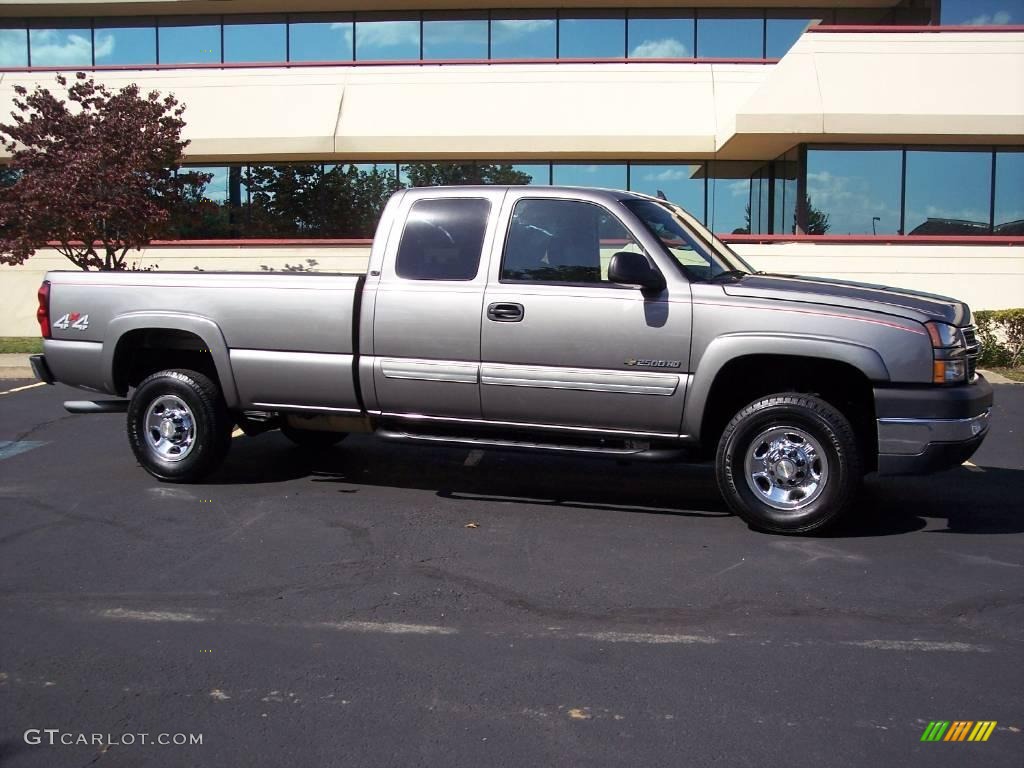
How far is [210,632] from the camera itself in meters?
4.55

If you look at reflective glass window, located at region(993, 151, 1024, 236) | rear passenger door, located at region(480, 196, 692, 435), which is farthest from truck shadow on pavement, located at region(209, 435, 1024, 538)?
reflective glass window, located at region(993, 151, 1024, 236)

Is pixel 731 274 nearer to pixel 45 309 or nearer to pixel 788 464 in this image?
pixel 788 464

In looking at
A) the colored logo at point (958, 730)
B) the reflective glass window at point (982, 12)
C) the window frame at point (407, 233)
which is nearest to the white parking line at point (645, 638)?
the colored logo at point (958, 730)

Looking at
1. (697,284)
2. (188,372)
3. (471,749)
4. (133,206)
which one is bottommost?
(471,749)

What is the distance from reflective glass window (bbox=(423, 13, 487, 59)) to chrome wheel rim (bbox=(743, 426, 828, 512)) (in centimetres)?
1739

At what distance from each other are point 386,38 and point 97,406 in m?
16.5

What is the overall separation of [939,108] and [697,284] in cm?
1263

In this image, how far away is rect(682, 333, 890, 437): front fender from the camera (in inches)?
227

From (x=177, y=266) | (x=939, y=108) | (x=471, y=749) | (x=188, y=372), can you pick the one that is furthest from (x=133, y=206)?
(x=471, y=749)

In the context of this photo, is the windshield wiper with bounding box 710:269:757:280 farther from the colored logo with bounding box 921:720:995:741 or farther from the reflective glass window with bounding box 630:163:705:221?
the reflective glass window with bounding box 630:163:705:221

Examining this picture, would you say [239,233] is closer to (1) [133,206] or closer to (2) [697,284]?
(1) [133,206]

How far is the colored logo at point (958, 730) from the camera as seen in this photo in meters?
3.56

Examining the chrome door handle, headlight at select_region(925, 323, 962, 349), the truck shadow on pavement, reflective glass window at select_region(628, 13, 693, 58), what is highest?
reflective glass window at select_region(628, 13, 693, 58)

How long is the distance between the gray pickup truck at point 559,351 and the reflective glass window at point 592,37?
15377mm
